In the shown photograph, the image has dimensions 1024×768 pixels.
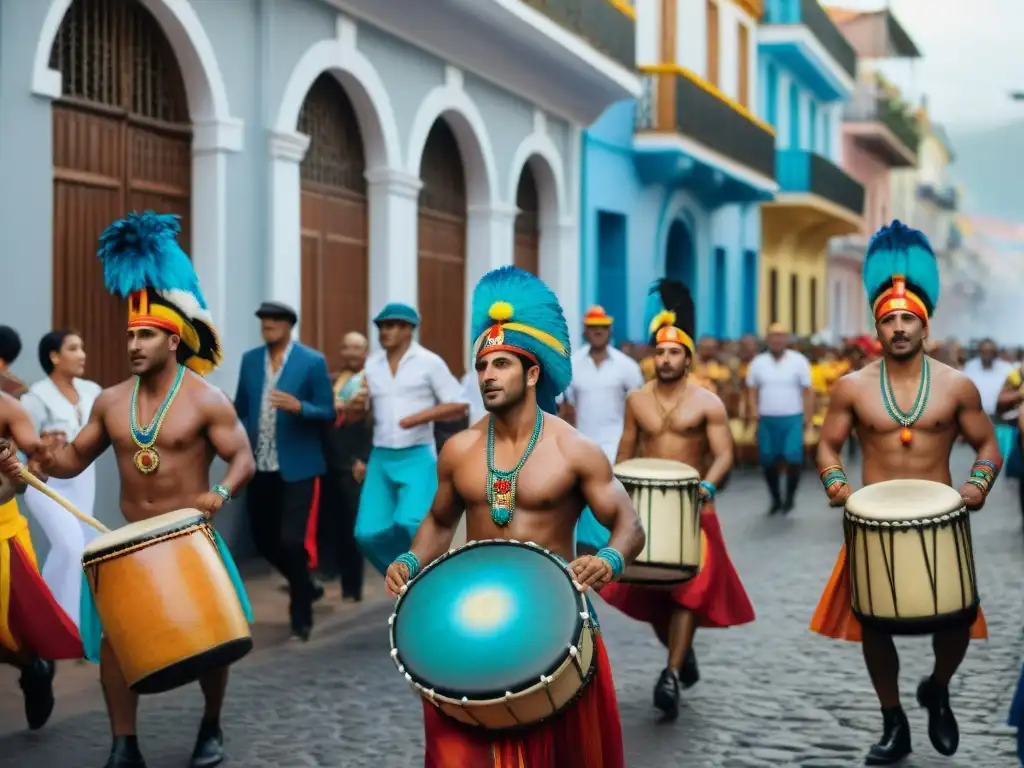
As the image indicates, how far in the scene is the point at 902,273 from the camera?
21.8 ft

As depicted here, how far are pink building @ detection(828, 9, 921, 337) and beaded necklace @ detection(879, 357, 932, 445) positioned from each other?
111ft

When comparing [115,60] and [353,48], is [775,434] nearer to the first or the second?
[353,48]

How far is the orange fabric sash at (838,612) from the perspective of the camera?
6.56 m

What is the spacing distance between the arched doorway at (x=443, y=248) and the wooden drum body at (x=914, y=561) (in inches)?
392

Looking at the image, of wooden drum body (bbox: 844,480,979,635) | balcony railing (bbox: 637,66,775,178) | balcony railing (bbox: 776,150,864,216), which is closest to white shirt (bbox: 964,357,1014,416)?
balcony railing (bbox: 637,66,775,178)

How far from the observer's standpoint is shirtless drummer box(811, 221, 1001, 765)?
6367 millimetres

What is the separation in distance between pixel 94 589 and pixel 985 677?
14.5 feet

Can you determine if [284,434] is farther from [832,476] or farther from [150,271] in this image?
[832,476]

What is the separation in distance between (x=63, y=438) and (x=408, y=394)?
6.71 ft

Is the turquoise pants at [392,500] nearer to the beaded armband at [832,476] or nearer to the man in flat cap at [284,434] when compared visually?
the man in flat cap at [284,434]

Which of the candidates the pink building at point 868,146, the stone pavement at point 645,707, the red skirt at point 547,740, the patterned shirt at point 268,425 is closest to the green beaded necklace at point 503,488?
the red skirt at point 547,740

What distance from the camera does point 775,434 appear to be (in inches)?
613

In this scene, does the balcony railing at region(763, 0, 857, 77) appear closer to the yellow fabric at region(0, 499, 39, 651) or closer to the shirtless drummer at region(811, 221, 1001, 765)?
the shirtless drummer at region(811, 221, 1001, 765)

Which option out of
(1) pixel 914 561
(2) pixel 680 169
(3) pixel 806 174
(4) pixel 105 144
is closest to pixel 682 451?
(1) pixel 914 561
